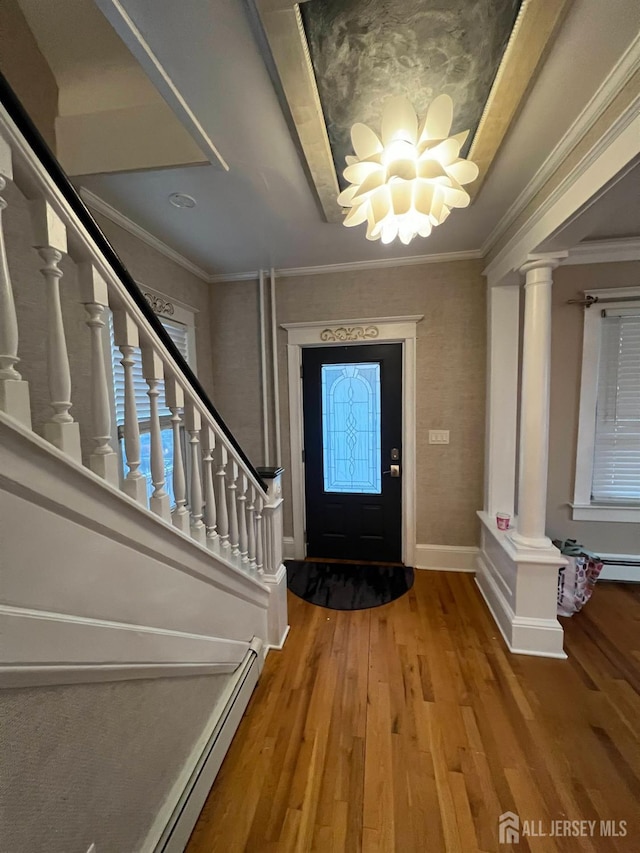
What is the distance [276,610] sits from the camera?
2.08m

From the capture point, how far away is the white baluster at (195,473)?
1.34 metres

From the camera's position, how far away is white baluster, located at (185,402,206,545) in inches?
52.7

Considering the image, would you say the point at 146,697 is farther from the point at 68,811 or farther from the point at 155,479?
the point at 155,479

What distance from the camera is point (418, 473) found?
2979mm

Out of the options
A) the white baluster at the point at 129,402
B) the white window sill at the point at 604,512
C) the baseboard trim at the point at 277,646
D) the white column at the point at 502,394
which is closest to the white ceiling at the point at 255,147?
the white column at the point at 502,394

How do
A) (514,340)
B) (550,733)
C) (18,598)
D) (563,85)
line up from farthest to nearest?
(514,340) → (550,733) → (563,85) → (18,598)

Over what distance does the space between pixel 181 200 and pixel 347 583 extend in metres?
2.92

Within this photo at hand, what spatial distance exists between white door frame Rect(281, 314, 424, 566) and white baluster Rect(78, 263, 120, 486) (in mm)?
2224

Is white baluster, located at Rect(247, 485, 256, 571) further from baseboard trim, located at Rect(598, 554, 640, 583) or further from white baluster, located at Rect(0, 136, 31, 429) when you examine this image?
baseboard trim, located at Rect(598, 554, 640, 583)

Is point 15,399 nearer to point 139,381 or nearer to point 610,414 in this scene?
point 139,381

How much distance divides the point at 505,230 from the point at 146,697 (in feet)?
9.96

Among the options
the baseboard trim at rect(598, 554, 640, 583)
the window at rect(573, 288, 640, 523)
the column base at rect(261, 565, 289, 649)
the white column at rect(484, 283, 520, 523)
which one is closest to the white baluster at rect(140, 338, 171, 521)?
the column base at rect(261, 565, 289, 649)

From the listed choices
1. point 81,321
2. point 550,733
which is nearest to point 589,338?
point 550,733

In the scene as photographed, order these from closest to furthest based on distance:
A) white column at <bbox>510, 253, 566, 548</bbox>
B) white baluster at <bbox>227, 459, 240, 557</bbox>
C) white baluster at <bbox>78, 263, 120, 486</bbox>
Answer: white baluster at <bbox>78, 263, 120, 486</bbox>, white baluster at <bbox>227, 459, 240, 557</bbox>, white column at <bbox>510, 253, 566, 548</bbox>
